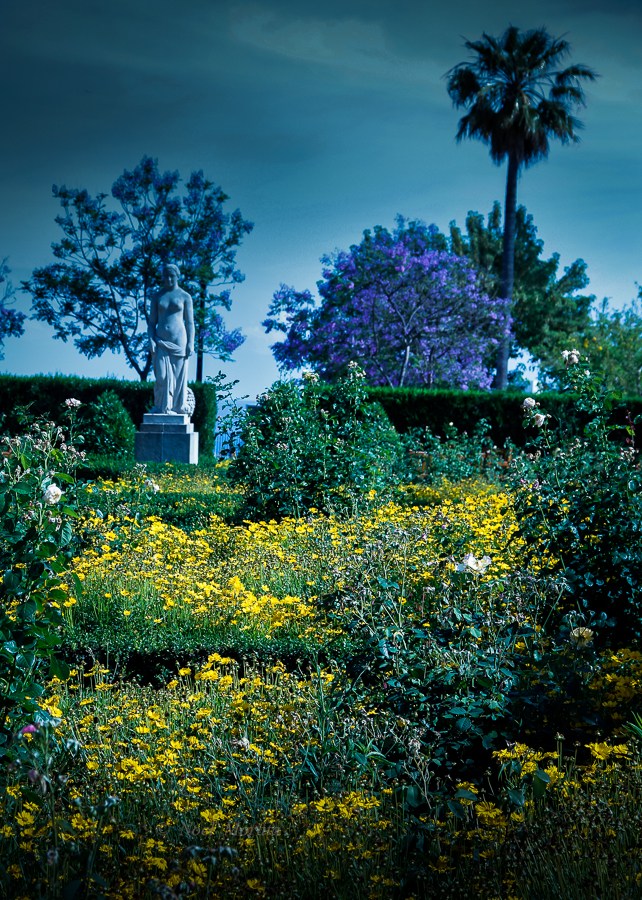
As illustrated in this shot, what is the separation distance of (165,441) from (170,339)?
184cm

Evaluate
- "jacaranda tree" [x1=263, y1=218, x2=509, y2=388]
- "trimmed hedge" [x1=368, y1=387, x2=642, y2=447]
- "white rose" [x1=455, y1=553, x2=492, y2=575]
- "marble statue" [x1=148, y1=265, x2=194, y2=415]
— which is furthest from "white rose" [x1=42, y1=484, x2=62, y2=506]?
"jacaranda tree" [x1=263, y1=218, x2=509, y2=388]

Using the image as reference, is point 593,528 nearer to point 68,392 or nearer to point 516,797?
point 516,797

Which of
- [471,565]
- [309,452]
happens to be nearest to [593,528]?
[471,565]

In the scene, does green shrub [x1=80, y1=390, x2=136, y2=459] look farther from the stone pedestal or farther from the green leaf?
the green leaf

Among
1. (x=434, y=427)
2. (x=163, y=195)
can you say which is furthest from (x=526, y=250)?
(x=434, y=427)

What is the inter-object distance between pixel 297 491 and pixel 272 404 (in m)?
1.20

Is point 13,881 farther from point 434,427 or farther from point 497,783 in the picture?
point 434,427

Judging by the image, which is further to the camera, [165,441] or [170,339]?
[170,339]

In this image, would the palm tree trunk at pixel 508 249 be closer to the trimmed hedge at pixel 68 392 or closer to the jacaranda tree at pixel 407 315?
the jacaranda tree at pixel 407 315

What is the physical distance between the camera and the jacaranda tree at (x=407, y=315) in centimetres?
2108

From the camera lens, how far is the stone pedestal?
15305 mm

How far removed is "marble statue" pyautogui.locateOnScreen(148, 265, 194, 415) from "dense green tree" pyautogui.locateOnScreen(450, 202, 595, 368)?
54.6ft

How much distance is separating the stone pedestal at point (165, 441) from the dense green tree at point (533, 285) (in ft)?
55.9

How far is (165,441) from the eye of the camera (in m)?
15.3
